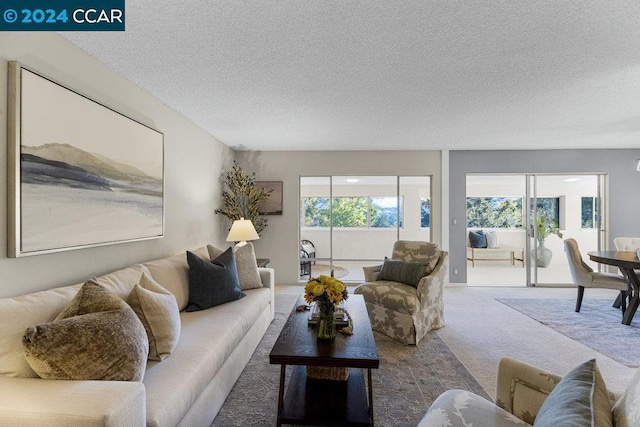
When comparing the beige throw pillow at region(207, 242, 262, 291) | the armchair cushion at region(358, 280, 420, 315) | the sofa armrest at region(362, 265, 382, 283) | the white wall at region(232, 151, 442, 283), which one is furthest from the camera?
the white wall at region(232, 151, 442, 283)

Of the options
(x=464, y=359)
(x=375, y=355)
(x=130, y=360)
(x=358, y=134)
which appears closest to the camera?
(x=130, y=360)

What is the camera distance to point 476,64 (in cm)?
244

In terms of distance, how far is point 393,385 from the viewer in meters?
2.37

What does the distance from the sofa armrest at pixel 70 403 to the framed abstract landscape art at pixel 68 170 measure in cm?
84

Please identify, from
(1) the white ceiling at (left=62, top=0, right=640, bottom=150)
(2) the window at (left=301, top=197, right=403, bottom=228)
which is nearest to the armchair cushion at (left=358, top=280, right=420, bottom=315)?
(1) the white ceiling at (left=62, top=0, right=640, bottom=150)

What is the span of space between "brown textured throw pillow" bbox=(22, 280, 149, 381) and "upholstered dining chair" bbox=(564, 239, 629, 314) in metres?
4.95

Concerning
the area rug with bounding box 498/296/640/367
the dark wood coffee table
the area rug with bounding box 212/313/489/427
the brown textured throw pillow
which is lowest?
the area rug with bounding box 212/313/489/427

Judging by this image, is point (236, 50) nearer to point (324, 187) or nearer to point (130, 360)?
point (130, 360)

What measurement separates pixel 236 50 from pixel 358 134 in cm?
258

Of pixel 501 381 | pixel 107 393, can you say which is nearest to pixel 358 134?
pixel 501 381

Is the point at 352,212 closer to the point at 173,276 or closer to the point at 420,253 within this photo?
the point at 420,253

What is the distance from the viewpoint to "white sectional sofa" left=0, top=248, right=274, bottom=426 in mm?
1148

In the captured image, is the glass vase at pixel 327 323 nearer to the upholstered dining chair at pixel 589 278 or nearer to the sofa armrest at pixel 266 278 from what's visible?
the sofa armrest at pixel 266 278

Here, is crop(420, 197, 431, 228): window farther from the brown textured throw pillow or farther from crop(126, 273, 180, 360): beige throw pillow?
the brown textured throw pillow
